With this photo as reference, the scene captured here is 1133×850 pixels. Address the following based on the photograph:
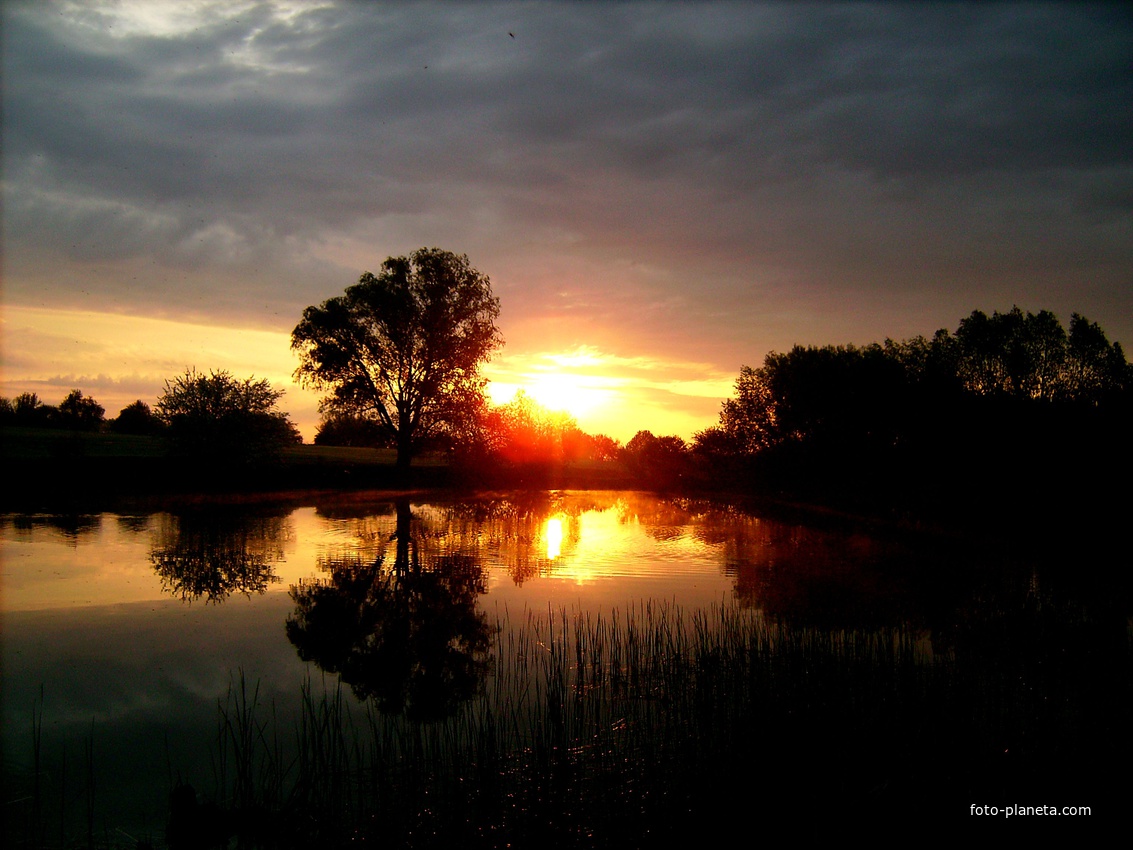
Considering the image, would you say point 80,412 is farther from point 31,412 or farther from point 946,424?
point 946,424

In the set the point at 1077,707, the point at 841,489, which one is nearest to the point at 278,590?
the point at 1077,707

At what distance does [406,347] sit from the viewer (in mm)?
51125

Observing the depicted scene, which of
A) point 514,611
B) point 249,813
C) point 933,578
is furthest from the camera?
point 933,578

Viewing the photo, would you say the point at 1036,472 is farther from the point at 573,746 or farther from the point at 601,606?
the point at 573,746

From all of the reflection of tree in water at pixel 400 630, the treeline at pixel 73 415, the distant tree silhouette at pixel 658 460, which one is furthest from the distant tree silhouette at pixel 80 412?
the reflection of tree in water at pixel 400 630

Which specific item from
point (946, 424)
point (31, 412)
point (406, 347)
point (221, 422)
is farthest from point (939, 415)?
point (31, 412)

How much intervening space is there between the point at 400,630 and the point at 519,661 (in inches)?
127

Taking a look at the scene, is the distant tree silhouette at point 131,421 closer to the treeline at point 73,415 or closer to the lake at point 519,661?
the treeline at point 73,415

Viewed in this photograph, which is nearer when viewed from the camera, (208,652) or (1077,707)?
(1077,707)

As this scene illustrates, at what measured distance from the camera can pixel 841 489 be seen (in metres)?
52.0

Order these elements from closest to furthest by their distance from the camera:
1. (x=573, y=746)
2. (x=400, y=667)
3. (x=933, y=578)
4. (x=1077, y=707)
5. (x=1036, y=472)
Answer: (x=573, y=746) → (x=1077, y=707) → (x=400, y=667) → (x=933, y=578) → (x=1036, y=472)

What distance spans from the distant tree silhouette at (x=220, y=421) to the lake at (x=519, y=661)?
23.8 m

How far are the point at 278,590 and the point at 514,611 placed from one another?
5893 millimetres

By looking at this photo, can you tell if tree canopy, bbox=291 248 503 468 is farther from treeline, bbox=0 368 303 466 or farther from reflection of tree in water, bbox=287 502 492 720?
reflection of tree in water, bbox=287 502 492 720
